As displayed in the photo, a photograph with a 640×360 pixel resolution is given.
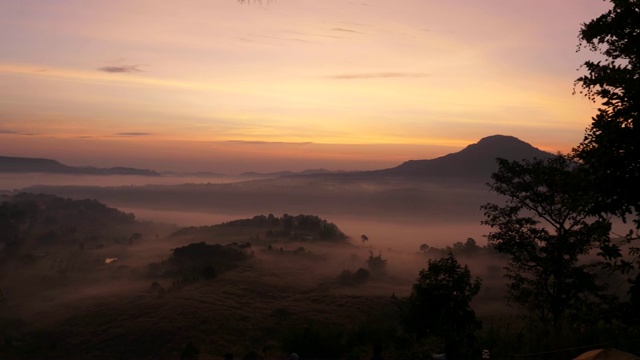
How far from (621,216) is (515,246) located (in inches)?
389

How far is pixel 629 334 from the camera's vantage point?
15.3 m

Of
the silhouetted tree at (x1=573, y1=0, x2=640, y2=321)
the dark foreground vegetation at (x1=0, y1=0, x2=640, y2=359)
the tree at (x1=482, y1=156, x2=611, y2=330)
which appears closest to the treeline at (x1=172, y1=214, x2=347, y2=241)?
the dark foreground vegetation at (x1=0, y1=0, x2=640, y2=359)

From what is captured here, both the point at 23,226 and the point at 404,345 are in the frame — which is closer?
the point at 404,345

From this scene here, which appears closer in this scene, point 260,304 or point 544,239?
point 544,239

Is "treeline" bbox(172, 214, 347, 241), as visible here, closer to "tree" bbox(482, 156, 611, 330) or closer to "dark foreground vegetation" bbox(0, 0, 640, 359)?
"dark foreground vegetation" bbox(0, 0, 640, 359)

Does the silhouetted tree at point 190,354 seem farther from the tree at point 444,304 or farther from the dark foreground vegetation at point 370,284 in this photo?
the tree at point 444,304

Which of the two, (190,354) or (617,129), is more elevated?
(617,129)

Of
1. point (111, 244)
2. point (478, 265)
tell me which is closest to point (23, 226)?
point (111, 244)

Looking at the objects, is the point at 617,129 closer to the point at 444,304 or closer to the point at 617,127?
the point at 617,127

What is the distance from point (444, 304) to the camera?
78.3 feet

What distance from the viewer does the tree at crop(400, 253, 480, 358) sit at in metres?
23.5

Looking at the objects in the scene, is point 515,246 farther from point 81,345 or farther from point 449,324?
point 81,345

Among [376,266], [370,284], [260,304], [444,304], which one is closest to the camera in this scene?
[444,304]

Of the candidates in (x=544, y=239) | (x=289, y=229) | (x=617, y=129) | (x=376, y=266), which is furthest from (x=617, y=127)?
(x=289, y=229)
